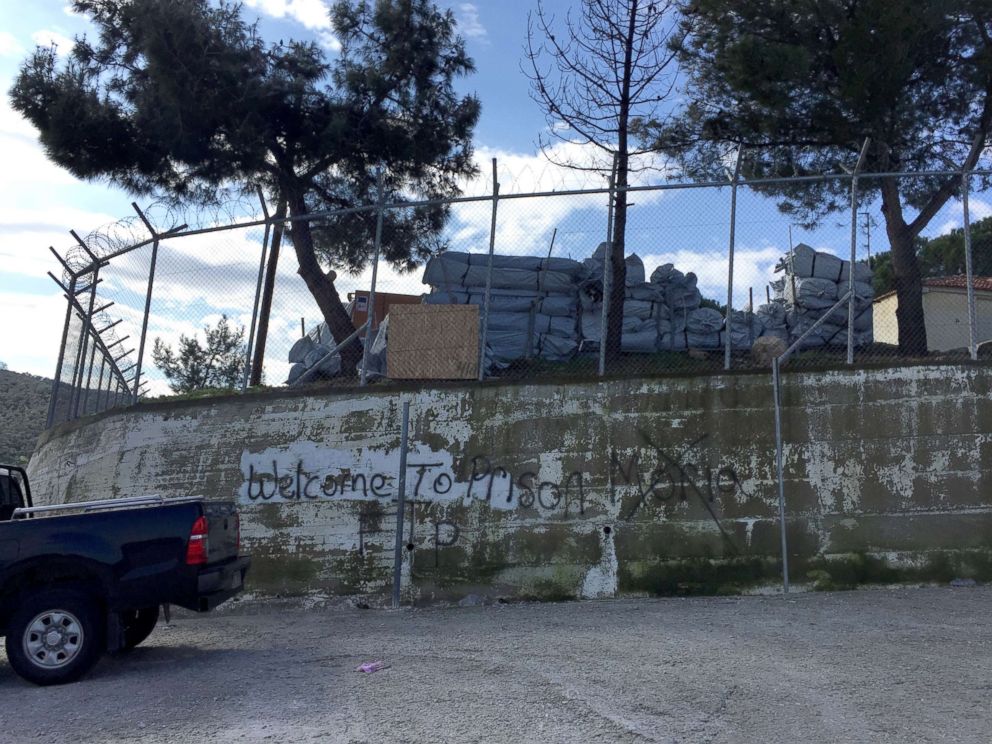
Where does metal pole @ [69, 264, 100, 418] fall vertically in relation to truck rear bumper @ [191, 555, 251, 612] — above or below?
above

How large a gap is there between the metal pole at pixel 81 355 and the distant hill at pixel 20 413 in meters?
7.03

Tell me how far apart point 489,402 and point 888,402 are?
4.20 metres

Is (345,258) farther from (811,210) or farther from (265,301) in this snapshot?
(811,210)

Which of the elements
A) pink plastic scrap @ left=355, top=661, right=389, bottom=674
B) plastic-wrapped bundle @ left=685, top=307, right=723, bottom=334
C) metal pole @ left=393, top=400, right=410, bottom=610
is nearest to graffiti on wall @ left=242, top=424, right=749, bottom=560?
metal pole @ left=393, top=400, right=410, bottom=610

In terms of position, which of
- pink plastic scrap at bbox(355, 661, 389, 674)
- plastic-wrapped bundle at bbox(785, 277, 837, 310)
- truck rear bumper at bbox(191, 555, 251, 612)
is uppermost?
plastic-wrapped bundle at bbox(785, 277, 837, 310)

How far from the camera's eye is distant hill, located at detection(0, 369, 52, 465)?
78.9ft

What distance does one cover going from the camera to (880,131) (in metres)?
13.2

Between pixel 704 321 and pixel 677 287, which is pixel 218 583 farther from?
pixel 677 287

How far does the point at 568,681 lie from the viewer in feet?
20.6

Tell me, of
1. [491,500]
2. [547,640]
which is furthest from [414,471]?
[547,640]

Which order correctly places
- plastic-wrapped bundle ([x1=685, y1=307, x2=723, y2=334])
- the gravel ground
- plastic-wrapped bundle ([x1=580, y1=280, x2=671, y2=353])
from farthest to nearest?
1. plastic-wrapped bundle ([x1=580, y1=280, x2=671, y2=353])
2. plastic-wrapped bundle ([x1=685, y1=307, x2=723, y2=334])
3. the gravel ground

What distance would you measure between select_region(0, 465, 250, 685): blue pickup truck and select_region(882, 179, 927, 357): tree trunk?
8.41m

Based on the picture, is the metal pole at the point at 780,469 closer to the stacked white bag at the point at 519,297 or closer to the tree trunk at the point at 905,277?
the tree trunk at the point at 905,277

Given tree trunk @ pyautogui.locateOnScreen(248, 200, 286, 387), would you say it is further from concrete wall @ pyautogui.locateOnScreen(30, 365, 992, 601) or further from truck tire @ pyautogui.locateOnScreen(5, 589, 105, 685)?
truck tire @ pyautogui.locateOnScreen(5, 589, 105, 685)
